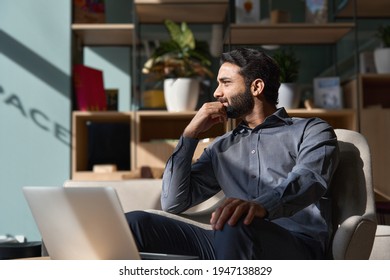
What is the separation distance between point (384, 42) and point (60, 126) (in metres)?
1.66

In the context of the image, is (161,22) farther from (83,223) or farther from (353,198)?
(83,223)

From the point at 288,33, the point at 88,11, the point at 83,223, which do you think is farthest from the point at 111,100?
the point at 83,223

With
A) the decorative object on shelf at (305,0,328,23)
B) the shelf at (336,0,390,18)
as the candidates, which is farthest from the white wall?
the shelf at (336,0,390,18)

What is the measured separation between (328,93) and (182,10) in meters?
0.84

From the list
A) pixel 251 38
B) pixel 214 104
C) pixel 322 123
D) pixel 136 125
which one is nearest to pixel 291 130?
pixel 322 123

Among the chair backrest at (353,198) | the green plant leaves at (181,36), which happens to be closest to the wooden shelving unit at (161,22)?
the green plant leaves at (181,36)

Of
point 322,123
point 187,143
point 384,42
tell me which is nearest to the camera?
point 322,123

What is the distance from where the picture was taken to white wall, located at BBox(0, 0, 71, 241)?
9.91ft

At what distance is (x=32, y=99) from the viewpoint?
3049 mm

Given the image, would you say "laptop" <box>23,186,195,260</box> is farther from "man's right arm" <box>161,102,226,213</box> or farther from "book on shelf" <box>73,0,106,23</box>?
"book on shelf" <box>73,0,106,23</box>

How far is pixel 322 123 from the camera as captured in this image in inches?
62.9
